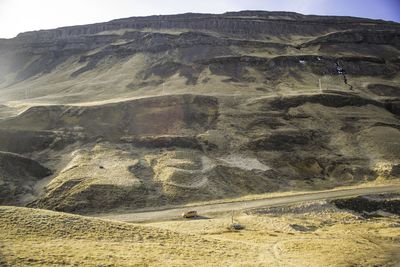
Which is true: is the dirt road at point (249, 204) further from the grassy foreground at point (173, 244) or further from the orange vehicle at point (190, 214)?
the grassy foreground at point (173, 244)

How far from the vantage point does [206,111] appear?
63125mm

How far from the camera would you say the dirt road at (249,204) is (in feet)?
117

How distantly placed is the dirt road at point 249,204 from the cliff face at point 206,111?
2.70 meters

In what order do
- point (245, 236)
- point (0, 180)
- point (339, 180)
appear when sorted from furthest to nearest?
point (339, 180) < point (0, 180) < point (245, 236)

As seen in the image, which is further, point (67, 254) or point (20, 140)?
point (20, 140)

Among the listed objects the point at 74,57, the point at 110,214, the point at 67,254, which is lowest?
the point at 110,214

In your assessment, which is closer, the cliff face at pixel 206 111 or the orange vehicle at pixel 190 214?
the orange vehicle at pixel 190 214

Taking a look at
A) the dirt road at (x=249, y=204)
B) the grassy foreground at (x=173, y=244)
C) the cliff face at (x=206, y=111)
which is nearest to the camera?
the grassy foreground at (x=173, y=244)

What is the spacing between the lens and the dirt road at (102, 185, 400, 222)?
3556cm

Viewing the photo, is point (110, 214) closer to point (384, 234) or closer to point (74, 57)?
point (384, 234)

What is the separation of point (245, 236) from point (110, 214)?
1426 centimetres

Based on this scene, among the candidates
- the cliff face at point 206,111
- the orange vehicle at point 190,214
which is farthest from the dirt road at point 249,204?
the cliff face at point 206,111

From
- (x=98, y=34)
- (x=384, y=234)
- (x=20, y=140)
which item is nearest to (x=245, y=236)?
(x=384, y=234)

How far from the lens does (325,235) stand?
2933 cm
